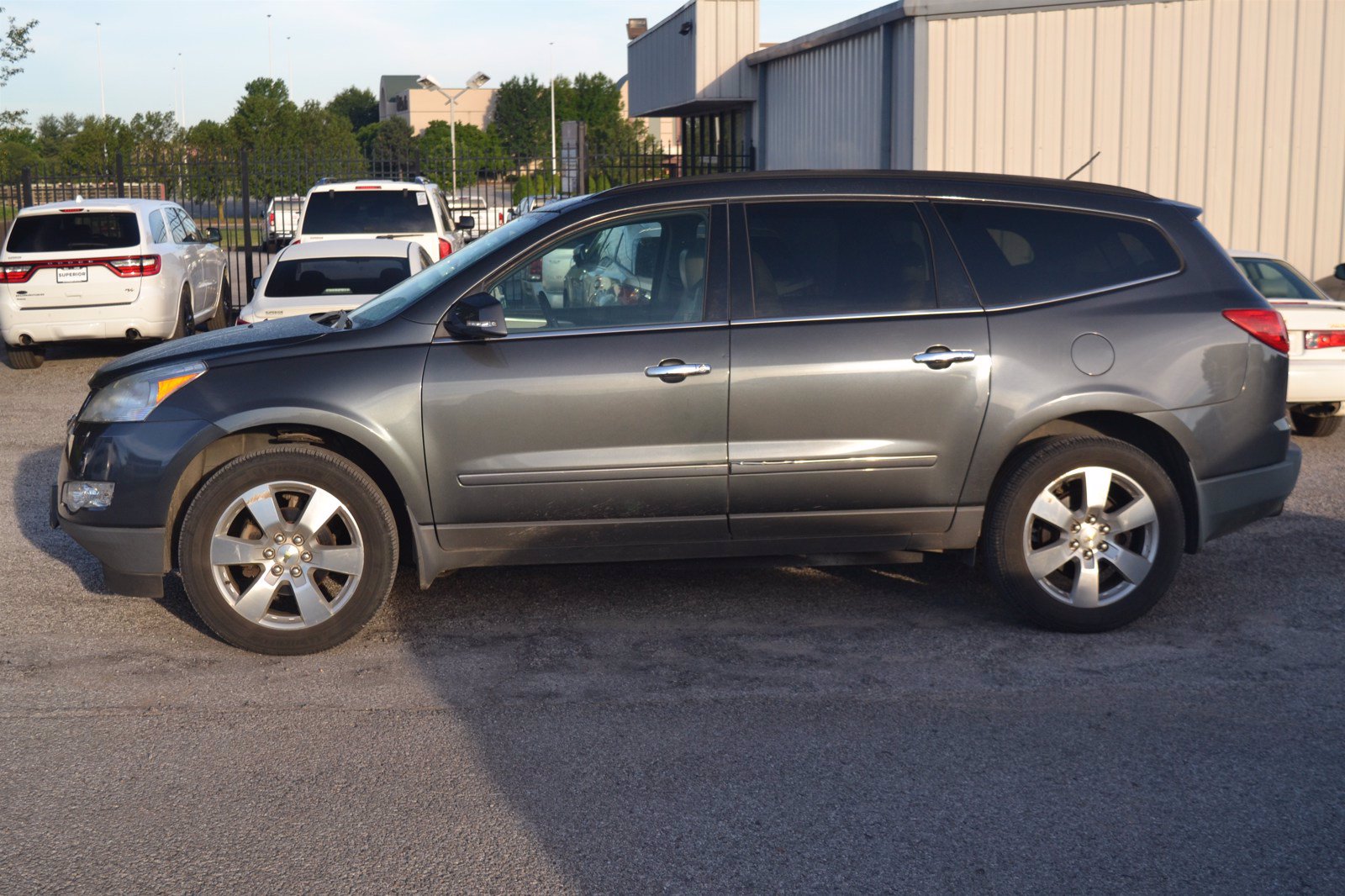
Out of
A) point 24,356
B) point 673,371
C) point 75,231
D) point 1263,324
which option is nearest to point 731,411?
point 673,371

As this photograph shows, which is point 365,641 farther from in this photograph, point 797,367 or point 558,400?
point 797,367

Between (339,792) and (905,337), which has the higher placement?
(905,337)

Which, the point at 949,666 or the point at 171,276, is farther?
the point at 171,276

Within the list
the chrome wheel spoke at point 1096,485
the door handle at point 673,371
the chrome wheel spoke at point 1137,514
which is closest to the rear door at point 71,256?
the door handle at point 673,371

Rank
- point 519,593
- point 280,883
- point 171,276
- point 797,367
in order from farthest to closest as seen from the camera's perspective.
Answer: point 171,276
point 519,593
point 797,367
point 280,883

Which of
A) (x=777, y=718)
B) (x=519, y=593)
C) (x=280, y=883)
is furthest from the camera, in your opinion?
(x=519, y=593)

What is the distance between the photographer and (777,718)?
4.75 meters

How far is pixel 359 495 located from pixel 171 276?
35.3 ft

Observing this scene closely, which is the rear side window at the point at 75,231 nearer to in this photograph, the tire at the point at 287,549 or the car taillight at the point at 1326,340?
the tire at the point at 287,549

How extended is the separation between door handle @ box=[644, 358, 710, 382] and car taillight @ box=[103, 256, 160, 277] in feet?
35.8

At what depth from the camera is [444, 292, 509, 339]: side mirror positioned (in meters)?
5.32

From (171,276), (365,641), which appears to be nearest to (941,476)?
(365,641)

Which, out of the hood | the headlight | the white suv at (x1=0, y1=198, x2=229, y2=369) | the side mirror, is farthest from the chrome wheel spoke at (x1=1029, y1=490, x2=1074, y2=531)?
the white suv at (x1=0, y1=198, x2=229, y2=369)

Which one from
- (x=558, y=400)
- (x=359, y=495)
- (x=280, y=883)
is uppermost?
(x=558, y=400)
